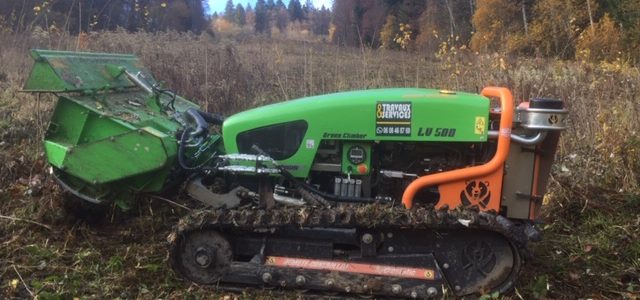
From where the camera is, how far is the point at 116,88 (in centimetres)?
498

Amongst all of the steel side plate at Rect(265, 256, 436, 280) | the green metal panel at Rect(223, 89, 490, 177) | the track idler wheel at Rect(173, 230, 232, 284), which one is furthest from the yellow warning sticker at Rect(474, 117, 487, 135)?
the track idler wheel at Rect(173, 230, 232, 284)

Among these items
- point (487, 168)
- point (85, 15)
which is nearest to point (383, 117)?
point (487, 168)

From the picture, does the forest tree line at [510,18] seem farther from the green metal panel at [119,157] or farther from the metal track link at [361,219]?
the metal track link at [361,219]

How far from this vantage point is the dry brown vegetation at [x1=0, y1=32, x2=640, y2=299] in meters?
4.32

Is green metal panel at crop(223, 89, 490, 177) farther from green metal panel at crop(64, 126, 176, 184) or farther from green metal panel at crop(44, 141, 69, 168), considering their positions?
green metal panel at crop(44, 141, 69, 168)

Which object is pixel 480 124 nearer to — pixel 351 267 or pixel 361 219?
pixel 361 219

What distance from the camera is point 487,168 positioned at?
3869 mm

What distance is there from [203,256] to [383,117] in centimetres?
148

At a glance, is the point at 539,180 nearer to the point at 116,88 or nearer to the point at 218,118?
the point at 218,118

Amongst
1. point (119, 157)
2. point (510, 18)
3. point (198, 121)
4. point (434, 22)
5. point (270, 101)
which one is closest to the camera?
point (119, 157)

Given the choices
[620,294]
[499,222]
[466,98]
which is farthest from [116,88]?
[620,294]

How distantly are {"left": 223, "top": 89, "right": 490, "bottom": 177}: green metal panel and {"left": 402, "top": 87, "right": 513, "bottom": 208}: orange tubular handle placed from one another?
0.39ft

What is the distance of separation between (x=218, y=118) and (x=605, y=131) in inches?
172

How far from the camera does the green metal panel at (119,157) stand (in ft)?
13.9
